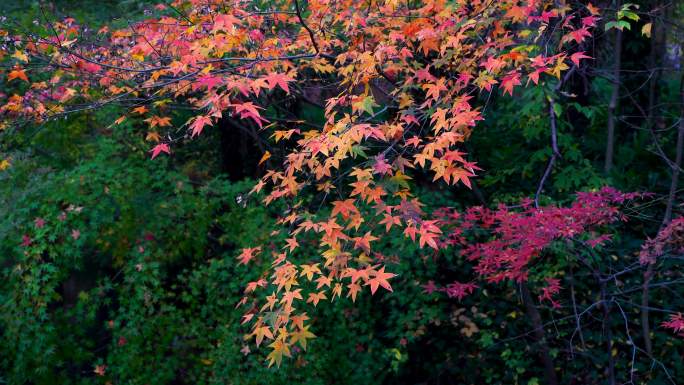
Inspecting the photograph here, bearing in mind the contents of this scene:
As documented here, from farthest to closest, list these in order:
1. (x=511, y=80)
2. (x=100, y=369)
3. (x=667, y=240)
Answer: (x=100, y=369), (x=667, y=240), (x=511, y=80)

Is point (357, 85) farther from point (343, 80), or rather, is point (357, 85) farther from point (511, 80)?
point (511, 80)

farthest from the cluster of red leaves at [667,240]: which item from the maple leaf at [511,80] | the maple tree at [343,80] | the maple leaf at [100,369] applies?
the maple leaf at [100,369]

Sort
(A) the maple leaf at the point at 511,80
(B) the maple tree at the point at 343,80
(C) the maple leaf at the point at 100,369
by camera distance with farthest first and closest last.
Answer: (C) the maple leaf at the point at 100,369 < (A) the maple leaf at the point at 511,80 < (B) the maple tree at the point at 343,80

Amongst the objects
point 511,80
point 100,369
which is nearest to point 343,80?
point 511,80

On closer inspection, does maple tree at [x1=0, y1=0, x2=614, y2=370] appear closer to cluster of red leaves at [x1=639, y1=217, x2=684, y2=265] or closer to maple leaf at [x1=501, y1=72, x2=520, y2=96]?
maple leaf at [x1=501, y1=72, x2=520, y2=96]

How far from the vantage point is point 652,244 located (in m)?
4.14

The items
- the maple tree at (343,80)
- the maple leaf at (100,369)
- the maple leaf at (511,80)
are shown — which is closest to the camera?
the maple tree at (343,80)

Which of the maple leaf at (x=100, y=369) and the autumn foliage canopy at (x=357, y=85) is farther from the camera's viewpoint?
the maple leaf at (x=100, y=369)

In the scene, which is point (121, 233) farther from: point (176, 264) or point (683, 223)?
point (683, 223)

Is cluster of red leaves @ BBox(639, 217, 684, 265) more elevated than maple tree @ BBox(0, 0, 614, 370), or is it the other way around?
maple tree @ BBox(0, 0, 614, 370)

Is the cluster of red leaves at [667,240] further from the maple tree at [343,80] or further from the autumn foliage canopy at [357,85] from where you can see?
the maple tree at [343,80]

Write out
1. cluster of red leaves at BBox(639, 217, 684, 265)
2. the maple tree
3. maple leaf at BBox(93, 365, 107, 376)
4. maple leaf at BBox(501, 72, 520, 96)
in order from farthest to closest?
1. maple leaf at BBox(93, 365, 107, 376)
2. cluster of red leaves at BBox(639, 217, 684, 265)
3. maple leaf at BBox(501, 72, 520, 96)
4. the maple tree

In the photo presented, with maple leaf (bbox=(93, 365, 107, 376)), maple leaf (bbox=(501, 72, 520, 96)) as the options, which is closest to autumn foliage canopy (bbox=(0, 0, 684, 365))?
maple leaf (bbox=(501, 72, 520, 96))

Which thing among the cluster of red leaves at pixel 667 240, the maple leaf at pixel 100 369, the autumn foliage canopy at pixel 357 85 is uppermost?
the autumn foliage canopy at pixel 357 85
